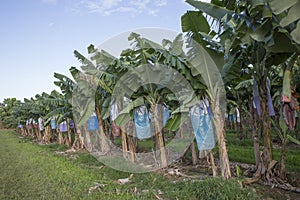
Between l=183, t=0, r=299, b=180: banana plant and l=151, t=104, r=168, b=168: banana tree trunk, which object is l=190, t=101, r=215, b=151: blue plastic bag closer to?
l=183, t=0, r=299, b=180: banana plant

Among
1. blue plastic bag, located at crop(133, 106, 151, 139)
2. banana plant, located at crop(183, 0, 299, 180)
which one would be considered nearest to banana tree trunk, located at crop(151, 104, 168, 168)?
blue plastic bag, located at crop(133, 106, 151, 139)

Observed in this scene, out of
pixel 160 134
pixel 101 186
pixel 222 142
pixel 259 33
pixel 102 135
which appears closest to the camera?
pixel 259 33

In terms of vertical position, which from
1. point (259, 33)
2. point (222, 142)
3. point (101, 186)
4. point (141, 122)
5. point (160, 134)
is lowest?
point (101, 186)

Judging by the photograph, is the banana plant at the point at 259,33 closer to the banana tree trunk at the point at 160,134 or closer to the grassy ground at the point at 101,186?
the grassy ground at the point at 101,186

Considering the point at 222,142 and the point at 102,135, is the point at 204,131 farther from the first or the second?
the point at 102,135

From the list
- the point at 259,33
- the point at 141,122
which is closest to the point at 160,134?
the point at 141,122

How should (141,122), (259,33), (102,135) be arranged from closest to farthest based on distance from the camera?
1. (259,33)
2. (141,122)
3. (102,135)

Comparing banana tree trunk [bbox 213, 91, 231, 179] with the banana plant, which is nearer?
the banana plant

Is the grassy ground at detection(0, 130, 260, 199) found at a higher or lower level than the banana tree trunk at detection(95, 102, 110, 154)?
lower

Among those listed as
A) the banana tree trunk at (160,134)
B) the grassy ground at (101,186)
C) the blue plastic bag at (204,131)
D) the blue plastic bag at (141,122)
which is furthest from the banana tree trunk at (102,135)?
the blue plastic bag at (204,131)

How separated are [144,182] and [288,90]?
332 centimetres

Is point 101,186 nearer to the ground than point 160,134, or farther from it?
nearer to the ground

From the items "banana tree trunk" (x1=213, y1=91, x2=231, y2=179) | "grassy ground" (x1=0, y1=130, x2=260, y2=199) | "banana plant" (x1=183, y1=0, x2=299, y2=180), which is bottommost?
"grassy ground" (x1=0, y1=130, x2=260, y2=199)

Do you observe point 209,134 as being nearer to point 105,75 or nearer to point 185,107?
point 185,107
